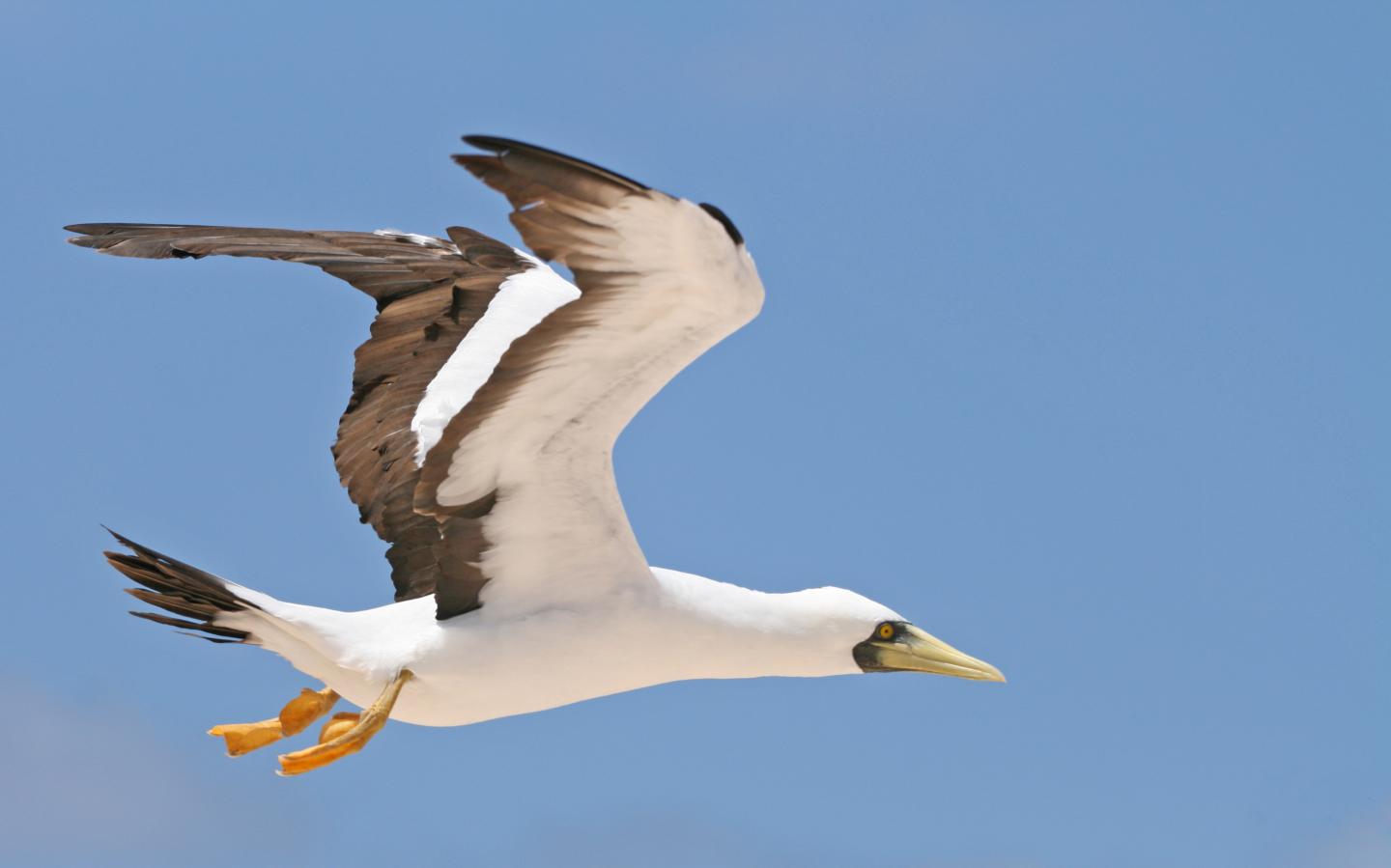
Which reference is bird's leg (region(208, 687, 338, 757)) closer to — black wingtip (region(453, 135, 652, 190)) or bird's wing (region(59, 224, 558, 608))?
bird's wing (region(59, 224, 558, 608))

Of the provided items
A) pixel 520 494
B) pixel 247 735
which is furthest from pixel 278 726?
pixel 520 494

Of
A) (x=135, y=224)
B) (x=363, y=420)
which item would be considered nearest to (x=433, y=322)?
(x=363, y=420)

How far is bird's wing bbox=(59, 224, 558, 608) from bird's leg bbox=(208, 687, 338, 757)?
842mm

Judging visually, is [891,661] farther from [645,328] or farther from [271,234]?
[271,234]

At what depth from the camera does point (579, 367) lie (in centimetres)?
852

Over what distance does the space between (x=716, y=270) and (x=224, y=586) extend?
131 inches

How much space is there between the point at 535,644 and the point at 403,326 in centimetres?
256

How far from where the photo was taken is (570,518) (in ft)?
31.7

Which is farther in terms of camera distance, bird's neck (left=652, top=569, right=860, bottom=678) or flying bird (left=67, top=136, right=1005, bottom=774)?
bird's neck (left=652, top=569, right=860, bottom=678)

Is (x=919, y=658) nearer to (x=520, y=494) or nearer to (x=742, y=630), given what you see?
(x=742, y=630)

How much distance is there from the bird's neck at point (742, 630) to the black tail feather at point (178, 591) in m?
2.16

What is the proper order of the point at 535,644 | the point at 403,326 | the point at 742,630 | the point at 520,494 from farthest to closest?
1. the point at 403,326
2. the point at 742,630
3. the point at 535,644
4. the point at 520,494

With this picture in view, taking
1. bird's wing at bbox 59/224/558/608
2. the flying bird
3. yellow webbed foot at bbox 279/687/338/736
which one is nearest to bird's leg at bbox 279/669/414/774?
the flying bird

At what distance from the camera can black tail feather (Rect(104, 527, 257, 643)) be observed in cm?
971
